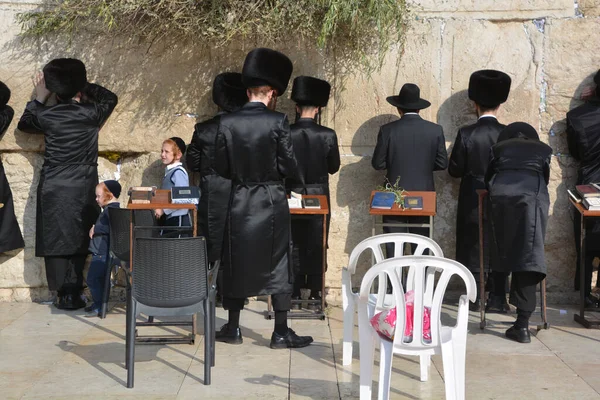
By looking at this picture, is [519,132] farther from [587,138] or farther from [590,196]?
[587,138]

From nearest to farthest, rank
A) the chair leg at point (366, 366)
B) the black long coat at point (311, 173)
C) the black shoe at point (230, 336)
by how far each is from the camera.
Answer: the chair leg at point (366, 366), the black shoe at point (230, 336), the black long coat at point (311, 173)

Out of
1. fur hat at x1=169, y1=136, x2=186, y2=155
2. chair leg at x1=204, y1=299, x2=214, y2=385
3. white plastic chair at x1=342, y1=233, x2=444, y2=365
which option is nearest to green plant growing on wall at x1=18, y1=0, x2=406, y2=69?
fur hat at x1=169, y1=136, x2=186, y2=155

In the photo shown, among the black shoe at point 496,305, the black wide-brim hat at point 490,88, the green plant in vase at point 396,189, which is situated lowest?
the black shoe at point 496,305

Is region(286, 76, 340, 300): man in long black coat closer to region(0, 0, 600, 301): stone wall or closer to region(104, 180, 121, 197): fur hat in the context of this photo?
region(0, 0, 600, 301): stone wall

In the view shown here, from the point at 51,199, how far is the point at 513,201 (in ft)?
12.6

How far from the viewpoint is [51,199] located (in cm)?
764

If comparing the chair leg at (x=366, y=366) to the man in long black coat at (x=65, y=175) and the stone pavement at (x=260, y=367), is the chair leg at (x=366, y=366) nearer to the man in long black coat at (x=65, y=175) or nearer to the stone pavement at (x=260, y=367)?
the stone pavement at (x=260, y=367)

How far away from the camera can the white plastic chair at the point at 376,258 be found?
5176 mm

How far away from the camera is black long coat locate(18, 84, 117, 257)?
25.1 feet

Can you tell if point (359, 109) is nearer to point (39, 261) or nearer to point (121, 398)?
point (39, 261)

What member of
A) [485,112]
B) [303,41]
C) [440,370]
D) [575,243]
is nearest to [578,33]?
[485,112]

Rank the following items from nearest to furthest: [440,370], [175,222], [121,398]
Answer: [121,398] → [440,370] → [175,222]

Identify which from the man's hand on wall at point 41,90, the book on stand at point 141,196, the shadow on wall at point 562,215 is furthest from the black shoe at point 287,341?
the man's hand on wall at point 41,90

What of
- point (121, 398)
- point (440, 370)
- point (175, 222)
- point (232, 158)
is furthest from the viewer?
point (175, 222)
